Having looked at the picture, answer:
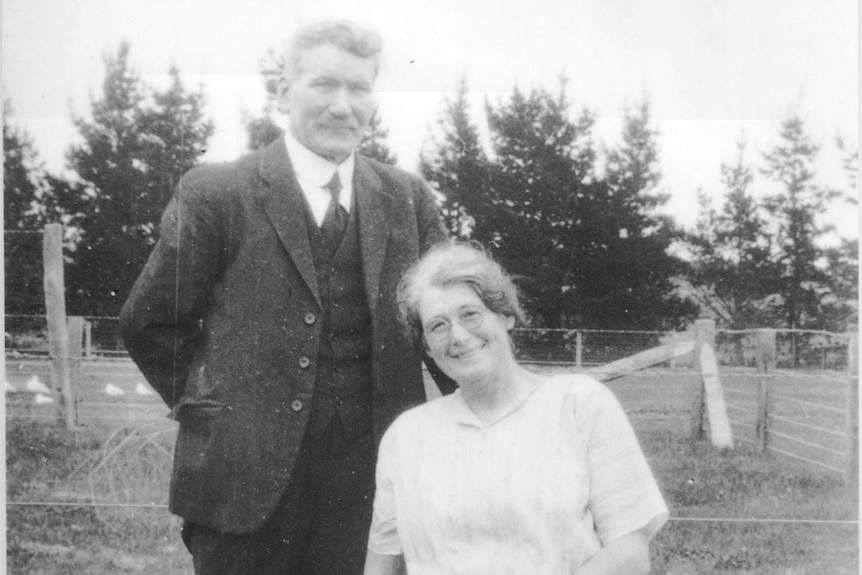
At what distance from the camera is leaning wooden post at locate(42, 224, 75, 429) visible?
259 centimetres

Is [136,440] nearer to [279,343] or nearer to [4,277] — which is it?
[4,277]

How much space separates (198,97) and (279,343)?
1.02 meters

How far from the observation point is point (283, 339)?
6.17 feet

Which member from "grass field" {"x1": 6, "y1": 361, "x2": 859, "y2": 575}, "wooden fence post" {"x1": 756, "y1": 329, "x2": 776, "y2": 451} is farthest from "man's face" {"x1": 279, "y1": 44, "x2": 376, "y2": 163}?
"wooden fence post" {"x1": 756, "y1": 329, "x2": 776, "y2": 451}

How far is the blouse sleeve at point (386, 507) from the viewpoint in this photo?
1738 mm

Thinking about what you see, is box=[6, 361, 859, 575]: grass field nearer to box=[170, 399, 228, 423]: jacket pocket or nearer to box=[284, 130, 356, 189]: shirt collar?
box=[170, 399, 228, 423]: jacket pocket

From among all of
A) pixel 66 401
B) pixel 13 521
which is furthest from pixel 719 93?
pixel 13 521

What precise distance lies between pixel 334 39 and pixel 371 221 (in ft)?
1.60

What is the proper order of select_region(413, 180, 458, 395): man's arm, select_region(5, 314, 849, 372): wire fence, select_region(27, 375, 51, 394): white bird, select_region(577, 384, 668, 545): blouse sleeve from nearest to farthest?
select_region(577, 384, 668, 545): blouse sleeve, select_region(413, 180, 458, 395): man's arm, select_region(5, 314, 849, 372): wire fence, select_region(27, 375, 51, 394): white bird

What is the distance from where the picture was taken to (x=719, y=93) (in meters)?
2.47

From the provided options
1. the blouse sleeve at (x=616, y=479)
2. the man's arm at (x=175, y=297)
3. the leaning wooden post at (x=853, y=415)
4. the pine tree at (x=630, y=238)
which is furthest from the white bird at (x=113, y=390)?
the leaning wooden post at (x=853, y=415)

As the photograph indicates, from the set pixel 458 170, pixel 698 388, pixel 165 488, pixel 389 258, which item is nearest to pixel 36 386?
pixel 165 488

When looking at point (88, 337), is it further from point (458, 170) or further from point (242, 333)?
point (458, 170)

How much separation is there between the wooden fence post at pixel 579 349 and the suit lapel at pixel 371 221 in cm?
90
